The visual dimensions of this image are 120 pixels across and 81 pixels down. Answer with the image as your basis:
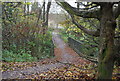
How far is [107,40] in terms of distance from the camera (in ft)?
8.20

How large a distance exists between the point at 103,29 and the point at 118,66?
1830 mm

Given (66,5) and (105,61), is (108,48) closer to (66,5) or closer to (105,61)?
(105,61)

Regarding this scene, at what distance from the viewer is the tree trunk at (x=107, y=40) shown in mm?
2486

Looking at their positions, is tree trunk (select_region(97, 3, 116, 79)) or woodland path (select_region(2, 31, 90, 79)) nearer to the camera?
tree trunk (select_region(97, 3, 116, 79))

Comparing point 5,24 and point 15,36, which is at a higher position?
point 5,24

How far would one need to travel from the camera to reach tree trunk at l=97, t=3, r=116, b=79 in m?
2.49

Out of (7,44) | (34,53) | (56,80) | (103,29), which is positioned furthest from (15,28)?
(103,29)

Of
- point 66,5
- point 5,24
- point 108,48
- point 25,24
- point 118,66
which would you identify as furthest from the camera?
point 25,24

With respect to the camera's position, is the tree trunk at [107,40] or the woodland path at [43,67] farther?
the woodland path at [43,67]

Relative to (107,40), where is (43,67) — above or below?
below

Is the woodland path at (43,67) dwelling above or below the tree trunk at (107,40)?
below

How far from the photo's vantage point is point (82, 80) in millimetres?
3275

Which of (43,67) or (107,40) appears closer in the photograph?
(107,40)

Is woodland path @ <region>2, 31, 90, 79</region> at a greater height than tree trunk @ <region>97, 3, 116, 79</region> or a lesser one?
lesser
